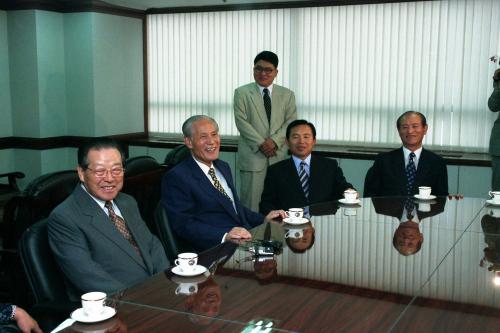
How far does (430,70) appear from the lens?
19.4 feet

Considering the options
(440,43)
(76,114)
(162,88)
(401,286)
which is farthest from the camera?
(162,88)

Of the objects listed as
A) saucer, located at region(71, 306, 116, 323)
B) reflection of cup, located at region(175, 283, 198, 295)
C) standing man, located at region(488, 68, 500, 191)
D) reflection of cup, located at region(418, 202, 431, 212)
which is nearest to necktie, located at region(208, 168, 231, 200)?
reflection of cup, located at region(418, 202, 431, 212)

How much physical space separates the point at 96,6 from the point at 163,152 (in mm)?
1702

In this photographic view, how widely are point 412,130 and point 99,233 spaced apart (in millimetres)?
2380

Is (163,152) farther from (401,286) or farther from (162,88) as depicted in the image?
(401,286)

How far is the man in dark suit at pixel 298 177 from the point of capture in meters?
3.95

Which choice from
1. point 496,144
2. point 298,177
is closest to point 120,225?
point 298,177

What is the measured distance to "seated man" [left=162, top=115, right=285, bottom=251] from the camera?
321 cm

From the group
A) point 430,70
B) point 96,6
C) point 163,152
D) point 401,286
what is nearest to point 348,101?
point 430,70

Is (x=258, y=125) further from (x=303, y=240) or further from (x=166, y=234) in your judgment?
(x=303, y=240)

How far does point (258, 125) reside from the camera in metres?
5.43

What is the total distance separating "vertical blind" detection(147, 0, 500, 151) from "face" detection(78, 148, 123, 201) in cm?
405

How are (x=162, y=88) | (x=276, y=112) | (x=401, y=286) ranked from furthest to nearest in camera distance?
(x=162, y=88) → (x=276, y=112) → (x=401, y=286)

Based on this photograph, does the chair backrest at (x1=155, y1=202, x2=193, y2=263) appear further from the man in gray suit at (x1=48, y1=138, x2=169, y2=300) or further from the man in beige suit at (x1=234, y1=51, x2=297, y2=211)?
the man in beige suit at (x1=234, y1=51, x2=297, y2=211)
